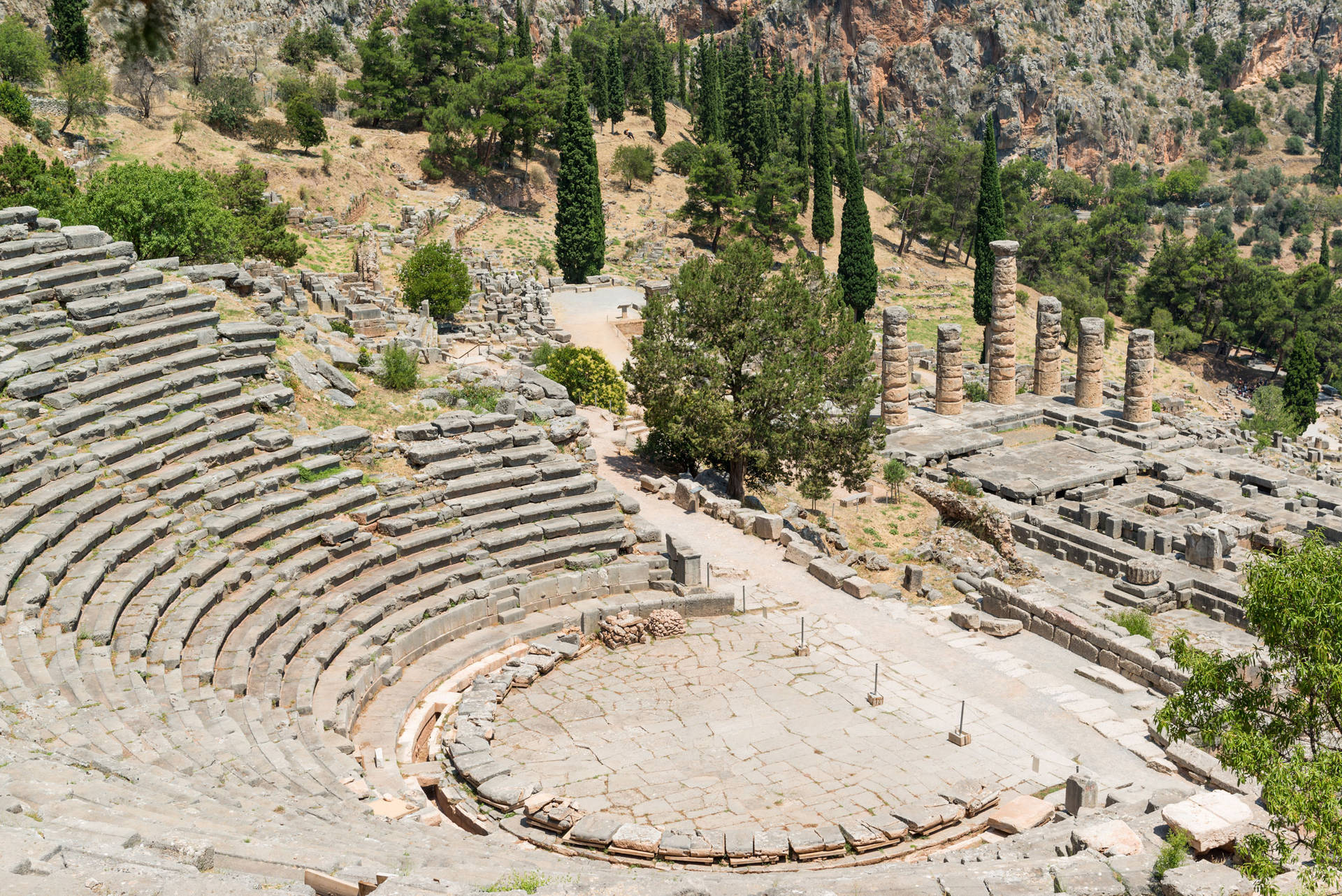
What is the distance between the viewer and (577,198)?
182 feet

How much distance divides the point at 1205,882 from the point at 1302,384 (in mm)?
57188

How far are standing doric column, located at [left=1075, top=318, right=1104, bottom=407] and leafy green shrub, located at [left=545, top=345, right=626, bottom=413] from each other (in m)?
17.5

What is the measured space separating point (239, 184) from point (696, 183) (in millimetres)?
28938

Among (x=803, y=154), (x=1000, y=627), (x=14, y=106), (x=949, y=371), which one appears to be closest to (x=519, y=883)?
(x=1000, y=627)

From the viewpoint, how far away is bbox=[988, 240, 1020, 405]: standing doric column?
44.8 metres

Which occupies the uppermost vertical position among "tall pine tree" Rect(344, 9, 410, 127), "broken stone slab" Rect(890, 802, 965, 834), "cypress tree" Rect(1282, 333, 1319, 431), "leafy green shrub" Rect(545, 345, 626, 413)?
"tall pine tree" Rect(344, 9, 410, 127)

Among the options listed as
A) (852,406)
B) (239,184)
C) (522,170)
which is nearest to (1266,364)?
(522,170)

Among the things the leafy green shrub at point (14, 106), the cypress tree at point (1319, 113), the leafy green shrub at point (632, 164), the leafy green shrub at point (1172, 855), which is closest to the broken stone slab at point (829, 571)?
the leafy green shrub at point (1172, 855)

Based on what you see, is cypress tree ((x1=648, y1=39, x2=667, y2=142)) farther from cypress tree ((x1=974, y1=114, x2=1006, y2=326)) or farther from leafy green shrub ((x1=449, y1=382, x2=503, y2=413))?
leafy green shrub ((x1=449, y1=382, x2=503, y2=413))

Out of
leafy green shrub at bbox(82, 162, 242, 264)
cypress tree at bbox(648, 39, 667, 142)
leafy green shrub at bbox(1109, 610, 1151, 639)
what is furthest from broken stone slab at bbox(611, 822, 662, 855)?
cypress tree at bbox(648, 39, 667, 142)

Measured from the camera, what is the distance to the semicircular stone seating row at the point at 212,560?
44.6 ft

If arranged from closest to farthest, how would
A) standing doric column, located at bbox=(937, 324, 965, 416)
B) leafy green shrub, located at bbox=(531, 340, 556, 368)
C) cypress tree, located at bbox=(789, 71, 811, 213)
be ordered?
leafy green shrub, located at bbox=(531, 340, 556, 368) < standing doric column, located at bbox=(937, 324, 965, 416) < cypress tree, located at bbox=(789, 71, 811, 213)

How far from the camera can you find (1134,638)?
2238 centimetres

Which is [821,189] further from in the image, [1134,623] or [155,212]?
[1134,623]
